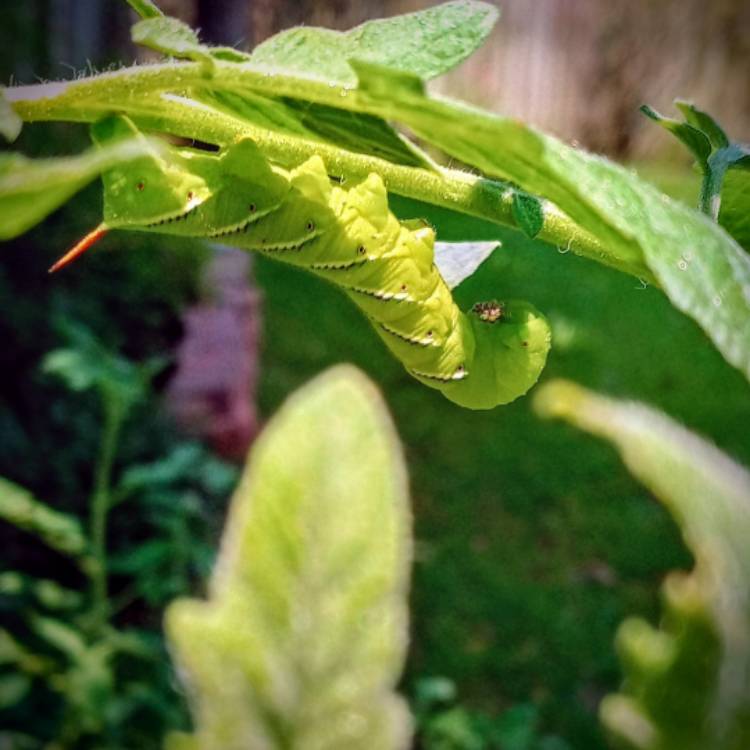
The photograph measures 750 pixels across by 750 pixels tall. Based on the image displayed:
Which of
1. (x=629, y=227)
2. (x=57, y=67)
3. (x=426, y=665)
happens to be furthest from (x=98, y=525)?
(x=57, y=67)

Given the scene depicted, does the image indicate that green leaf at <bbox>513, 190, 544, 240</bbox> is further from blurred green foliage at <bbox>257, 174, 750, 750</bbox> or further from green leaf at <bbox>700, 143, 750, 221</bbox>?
blurred green foliage at <bbox>257, 174, 750, 750</bbox>

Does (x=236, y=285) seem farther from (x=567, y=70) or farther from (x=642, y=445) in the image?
(x=567, y=70)

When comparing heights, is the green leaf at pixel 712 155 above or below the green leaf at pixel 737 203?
above

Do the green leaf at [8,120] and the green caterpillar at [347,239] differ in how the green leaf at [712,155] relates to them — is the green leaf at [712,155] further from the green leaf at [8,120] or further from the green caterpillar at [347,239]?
the green leaf at [8,120]

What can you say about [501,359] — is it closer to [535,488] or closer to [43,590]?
[43,590]

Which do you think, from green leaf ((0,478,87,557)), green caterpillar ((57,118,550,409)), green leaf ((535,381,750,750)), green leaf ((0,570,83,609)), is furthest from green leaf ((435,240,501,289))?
green leaf ((0,570,83,609))

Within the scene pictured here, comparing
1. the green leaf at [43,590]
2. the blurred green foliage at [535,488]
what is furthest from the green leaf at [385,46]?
the blurred green foliage at [535,488]
